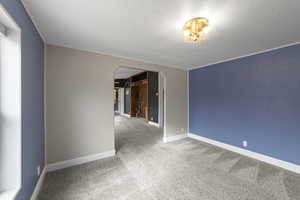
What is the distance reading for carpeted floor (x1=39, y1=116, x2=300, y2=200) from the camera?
1625 mm

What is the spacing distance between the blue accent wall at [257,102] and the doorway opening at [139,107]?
62.2 inches

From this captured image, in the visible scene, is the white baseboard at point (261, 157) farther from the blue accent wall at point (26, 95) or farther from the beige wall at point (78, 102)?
the blue accent wall at point (26, 95)

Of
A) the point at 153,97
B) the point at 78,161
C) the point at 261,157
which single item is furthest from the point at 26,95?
the point at 153,97

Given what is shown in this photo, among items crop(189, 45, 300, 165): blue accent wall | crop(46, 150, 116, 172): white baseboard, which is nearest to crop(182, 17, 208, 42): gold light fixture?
crop(189, 45, 300, 165): blue accent wall

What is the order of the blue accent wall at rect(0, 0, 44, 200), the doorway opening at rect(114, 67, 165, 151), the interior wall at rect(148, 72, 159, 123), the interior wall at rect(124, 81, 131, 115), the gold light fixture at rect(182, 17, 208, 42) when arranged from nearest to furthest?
the blue accent wall at rect(0, 0, 44, 200) → the gold light fixture at rect(182, 17, 208, 42) → the doorway opening at rect(114, 67, 165, 151) → the interior wall at rect(148, 72, 159, 123) → the interior wall at rect(124, 81, 131, 115)

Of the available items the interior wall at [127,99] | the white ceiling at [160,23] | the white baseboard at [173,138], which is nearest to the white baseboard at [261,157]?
the white baseboard at [173,138]

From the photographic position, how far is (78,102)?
2.38 meters

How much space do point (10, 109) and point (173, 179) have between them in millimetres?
2243

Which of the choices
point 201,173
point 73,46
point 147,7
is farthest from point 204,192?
point 73,46

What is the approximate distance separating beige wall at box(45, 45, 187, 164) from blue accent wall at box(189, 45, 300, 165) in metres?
2.51

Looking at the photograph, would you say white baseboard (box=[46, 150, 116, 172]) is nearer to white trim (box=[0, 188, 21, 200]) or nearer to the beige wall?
the beige wall

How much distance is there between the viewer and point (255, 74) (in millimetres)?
2631

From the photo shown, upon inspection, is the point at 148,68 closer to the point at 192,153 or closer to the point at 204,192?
the point at 192,153

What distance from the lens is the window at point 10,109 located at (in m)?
1.09
